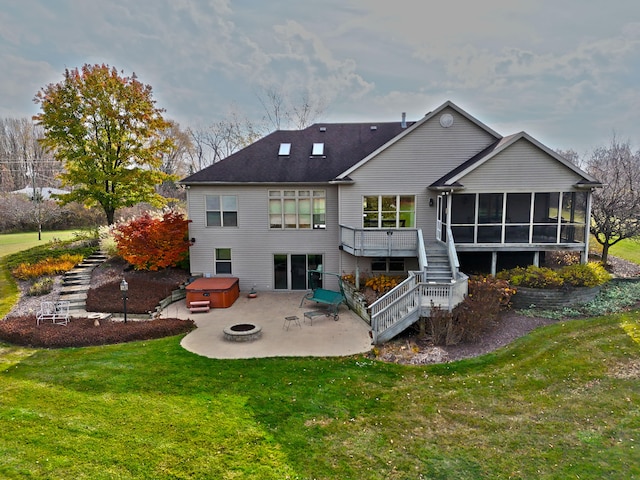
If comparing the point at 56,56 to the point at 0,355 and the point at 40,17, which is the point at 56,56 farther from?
the point at 0,355

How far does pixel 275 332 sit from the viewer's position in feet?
38.5

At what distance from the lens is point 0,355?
9.51 m

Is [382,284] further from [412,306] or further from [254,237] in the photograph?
[254,237]

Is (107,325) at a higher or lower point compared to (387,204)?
lower

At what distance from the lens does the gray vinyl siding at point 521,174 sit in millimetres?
13773

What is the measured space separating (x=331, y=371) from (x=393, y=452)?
9.89ft

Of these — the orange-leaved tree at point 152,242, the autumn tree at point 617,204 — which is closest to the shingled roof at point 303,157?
the orange-leaved tree at point 152,242

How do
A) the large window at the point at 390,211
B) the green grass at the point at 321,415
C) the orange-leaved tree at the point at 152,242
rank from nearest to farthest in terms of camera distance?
1. the green grass at the point at 321,415
2. the orange-leaved tree at the point at 152,242
3. the large window at the point at 390,211

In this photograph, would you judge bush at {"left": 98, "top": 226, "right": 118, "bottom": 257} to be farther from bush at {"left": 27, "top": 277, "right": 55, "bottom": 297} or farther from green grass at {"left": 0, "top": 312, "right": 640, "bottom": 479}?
green grass at {"left": 0, "top": 312, "right": 640, "bottom": 479}

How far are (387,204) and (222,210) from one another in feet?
25.1

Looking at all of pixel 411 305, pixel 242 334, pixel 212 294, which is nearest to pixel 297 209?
pixel 212 294

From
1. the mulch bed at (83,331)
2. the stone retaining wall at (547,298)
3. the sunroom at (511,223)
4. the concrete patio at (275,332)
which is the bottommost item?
the concrete patio at (275,332)

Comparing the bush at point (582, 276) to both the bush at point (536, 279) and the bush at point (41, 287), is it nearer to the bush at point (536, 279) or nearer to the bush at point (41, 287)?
the bush at point (536, 279)

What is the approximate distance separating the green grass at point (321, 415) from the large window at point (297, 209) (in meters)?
8.34
